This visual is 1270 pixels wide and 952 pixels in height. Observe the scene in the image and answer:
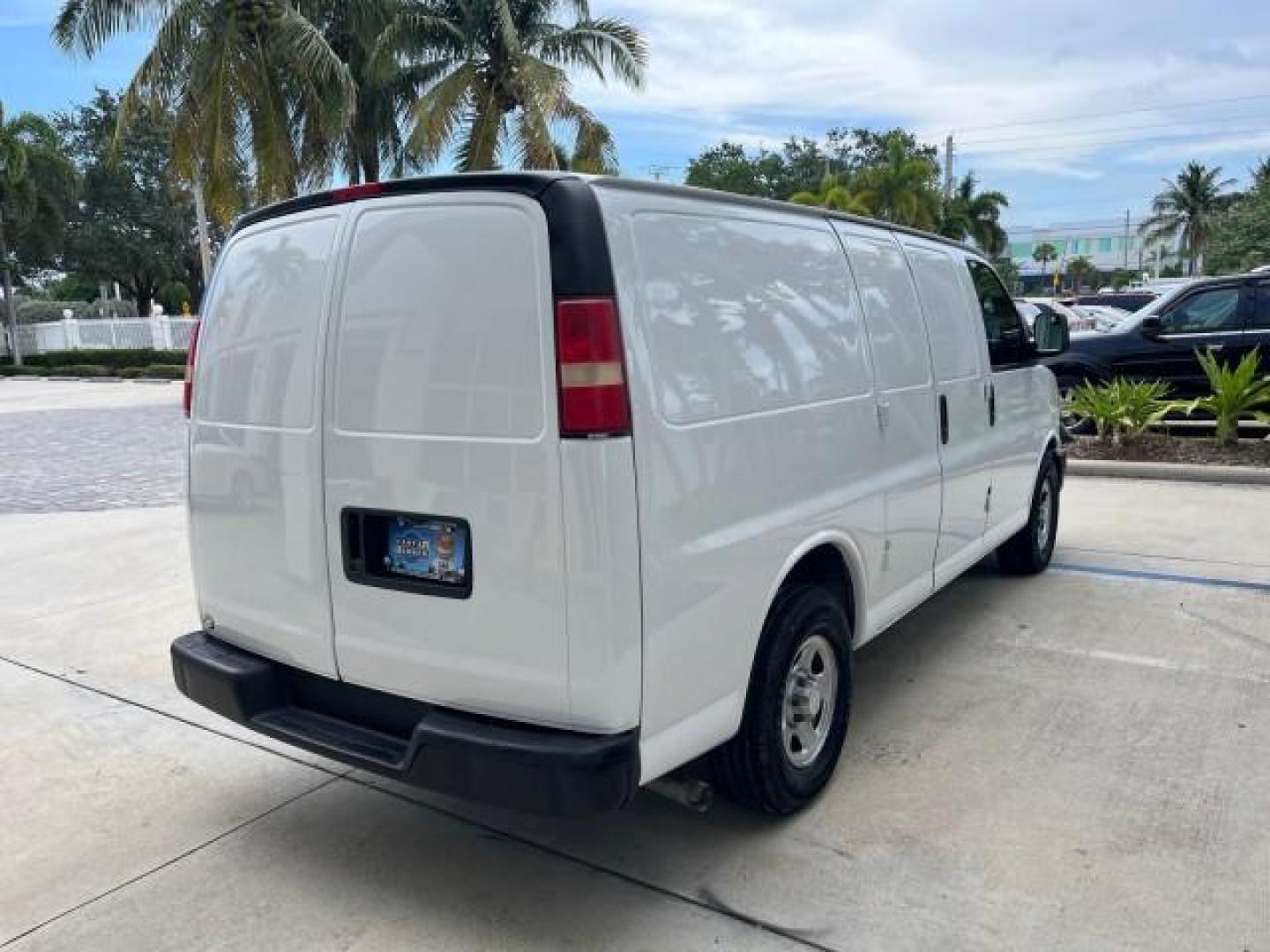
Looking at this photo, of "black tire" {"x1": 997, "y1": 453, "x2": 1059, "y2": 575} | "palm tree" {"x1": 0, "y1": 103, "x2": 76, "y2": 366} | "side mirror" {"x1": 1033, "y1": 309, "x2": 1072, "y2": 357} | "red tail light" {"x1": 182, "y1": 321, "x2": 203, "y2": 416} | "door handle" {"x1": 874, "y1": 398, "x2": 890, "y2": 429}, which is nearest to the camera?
"red tail light" {"x1": 182, "y1": 321, "x2": 203, "y2": 416}

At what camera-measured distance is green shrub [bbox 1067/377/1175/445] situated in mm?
9664

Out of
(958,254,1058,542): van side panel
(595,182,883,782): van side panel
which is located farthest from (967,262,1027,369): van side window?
(595,182,883,782): van side panel

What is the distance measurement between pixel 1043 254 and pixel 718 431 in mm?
119461

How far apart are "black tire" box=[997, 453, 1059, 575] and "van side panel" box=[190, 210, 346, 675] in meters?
4.30

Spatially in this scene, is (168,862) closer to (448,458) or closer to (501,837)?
(501,837)

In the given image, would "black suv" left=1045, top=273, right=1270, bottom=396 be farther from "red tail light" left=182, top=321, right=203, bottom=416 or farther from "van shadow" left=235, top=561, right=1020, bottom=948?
"red tail light" left=182, top=321, right=203, bottom=416

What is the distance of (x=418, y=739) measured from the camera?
2744 mm

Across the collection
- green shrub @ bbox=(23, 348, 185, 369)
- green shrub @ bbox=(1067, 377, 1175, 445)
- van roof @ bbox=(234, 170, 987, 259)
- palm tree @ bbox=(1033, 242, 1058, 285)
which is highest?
palm tree @ bbox=(1033, 242, 1058, 285)

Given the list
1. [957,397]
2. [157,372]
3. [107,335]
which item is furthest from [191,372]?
[107,335]

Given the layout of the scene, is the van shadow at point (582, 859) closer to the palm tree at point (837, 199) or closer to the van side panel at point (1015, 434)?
the van side panel at point (1015, 434)

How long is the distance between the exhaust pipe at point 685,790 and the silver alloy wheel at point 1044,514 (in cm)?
381

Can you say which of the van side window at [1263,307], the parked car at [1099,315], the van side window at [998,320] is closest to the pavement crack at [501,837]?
the van side window at [998,320]

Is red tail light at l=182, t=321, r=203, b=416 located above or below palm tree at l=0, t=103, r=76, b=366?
below

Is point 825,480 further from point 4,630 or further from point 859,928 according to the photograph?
point 4,630
